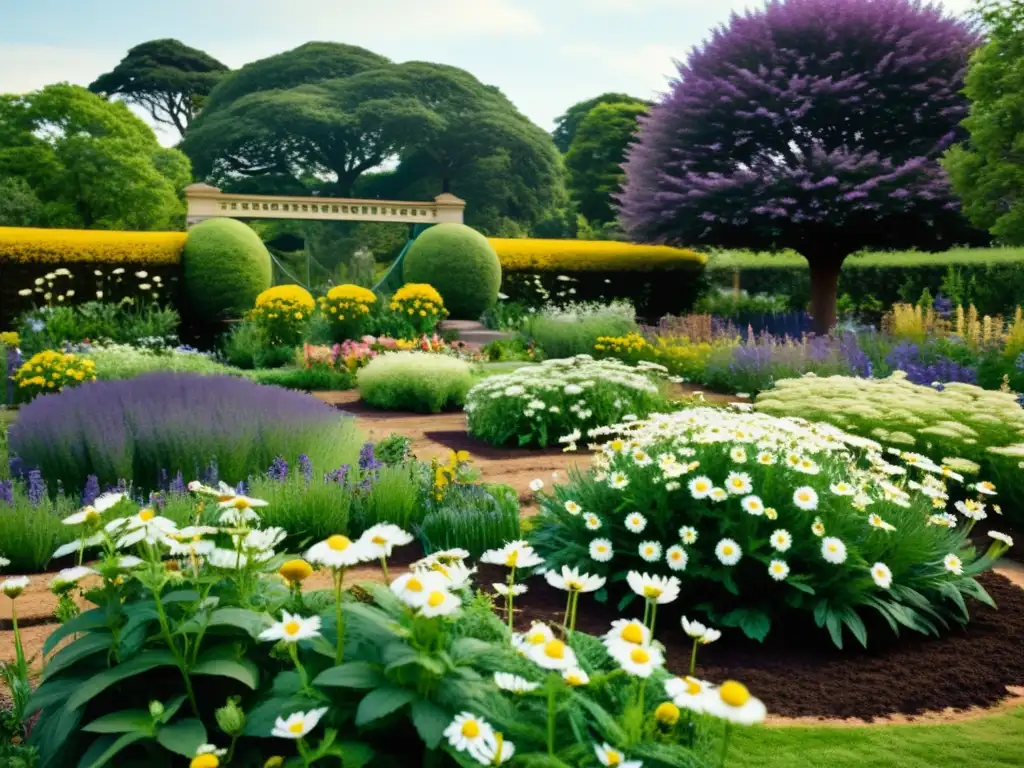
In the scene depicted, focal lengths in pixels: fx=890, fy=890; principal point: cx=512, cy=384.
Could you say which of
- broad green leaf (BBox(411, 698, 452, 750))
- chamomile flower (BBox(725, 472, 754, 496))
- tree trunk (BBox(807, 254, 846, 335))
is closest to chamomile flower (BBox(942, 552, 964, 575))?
chamomile flower (BBox(725, 472, 754, 496))

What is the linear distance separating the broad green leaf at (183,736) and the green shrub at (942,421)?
13.8ft

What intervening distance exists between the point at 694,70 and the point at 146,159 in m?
19.5

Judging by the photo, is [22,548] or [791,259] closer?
[22,548]

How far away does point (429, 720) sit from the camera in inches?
66.6

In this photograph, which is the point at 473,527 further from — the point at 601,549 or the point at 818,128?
the point at 818,128

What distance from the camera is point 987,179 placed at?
12.3 metres

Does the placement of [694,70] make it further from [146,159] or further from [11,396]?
[146,159]

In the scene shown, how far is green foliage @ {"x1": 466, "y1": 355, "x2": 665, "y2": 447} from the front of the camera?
22.6 feet

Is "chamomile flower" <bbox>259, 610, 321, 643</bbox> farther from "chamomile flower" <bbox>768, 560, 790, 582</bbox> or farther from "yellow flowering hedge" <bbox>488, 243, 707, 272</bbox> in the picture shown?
"yellow flowering hedge" <bbox>488, 243, 707, 272</bbox>

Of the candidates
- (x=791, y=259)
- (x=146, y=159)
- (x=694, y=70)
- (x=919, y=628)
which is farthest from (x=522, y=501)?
(x=146, y=159)

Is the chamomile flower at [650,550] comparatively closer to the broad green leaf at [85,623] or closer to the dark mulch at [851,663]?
the dark mulch at [851,663]

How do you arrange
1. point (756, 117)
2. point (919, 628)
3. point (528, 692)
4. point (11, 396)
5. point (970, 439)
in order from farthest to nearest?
point (756, 117)
point (11, 396)
point (970, 439)
point (919, 628)
point (528, 692)

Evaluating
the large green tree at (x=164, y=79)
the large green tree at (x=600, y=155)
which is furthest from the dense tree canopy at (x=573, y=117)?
the large green tree at (x=164, y=79)

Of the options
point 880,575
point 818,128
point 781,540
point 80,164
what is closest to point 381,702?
point 781,540
